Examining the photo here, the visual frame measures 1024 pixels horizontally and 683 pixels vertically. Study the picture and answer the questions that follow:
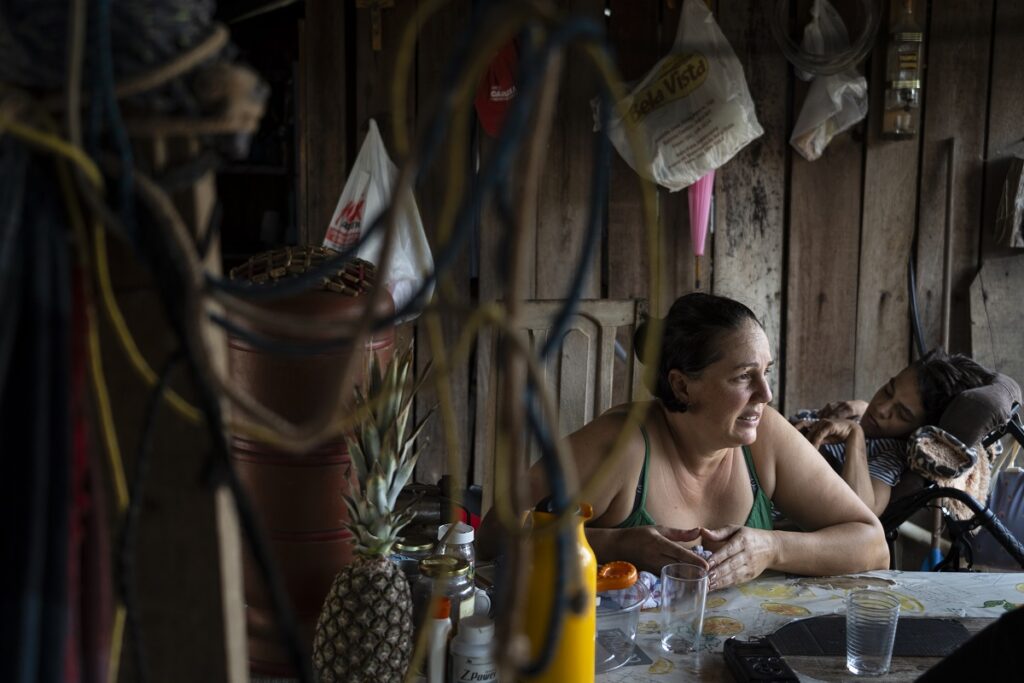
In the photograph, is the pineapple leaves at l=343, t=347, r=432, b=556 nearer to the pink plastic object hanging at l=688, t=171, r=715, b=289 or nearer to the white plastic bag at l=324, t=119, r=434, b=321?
the white plastic bag at l=324, t=119, r=434, b=321

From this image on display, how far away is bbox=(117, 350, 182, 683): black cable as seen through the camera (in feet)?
2.41

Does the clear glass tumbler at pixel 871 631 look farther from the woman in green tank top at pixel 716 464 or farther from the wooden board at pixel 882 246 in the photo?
the wooden board at pixel 882 246

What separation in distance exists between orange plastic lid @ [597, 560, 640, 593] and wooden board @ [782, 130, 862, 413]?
252 centimetres

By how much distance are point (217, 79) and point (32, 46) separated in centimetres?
13

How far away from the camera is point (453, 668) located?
5.13ft

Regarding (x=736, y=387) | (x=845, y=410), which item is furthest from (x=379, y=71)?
(x=845, y=410)

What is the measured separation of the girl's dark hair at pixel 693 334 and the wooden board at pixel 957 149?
1896 mm

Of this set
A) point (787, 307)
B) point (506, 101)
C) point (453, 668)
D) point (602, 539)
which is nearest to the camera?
point (453, 668)

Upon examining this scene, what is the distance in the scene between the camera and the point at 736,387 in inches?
100

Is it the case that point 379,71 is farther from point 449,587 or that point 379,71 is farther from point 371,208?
point 449,587

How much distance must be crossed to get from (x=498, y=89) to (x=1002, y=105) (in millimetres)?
2101

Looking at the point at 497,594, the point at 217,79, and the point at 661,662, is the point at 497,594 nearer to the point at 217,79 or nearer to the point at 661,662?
the point at 661,662

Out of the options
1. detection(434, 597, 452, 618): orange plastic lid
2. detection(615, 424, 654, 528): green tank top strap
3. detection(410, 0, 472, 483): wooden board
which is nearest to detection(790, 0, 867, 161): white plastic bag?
detection(410, 0, 472, 483): wooden board

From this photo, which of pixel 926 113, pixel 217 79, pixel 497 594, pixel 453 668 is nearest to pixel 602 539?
pixel 497 594
